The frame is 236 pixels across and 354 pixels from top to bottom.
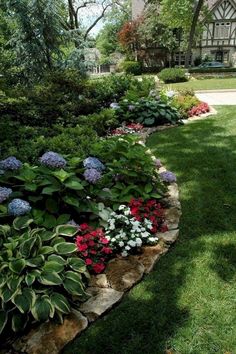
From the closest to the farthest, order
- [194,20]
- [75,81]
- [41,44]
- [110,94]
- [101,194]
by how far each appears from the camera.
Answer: [101,194] < [75,81] < [110,94] < [41,44] < [194,20]

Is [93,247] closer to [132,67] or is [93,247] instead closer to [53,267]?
[53,267]

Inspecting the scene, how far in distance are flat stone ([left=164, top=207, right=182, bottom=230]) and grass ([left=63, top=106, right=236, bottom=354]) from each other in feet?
0.25

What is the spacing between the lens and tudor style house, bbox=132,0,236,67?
40.4 metres

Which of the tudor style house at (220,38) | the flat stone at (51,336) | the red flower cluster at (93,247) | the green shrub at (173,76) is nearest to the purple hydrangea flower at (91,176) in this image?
the red flower cluster at (93,247)

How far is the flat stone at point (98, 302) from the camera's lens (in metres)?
2.60

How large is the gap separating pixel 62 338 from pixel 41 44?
10.5 meters

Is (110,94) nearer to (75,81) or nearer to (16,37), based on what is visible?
(75,81)

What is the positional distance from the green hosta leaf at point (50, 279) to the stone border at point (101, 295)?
1.00ft

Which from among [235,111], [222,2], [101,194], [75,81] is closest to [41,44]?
[75,81]

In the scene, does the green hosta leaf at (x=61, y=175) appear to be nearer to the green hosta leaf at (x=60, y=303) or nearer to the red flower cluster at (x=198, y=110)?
the green hosta leaf at (x=60, y=303)

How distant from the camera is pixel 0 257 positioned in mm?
2564

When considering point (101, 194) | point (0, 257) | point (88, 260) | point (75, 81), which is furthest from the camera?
point (75, 81)

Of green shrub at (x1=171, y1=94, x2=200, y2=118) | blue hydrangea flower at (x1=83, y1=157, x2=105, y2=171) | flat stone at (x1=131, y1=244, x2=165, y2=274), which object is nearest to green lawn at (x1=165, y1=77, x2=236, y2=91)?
green shrub at (x1=171, y1=94, x2=200, y2=118)

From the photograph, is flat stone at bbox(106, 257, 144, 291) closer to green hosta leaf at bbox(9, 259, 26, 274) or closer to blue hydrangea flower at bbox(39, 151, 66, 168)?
green hosta leaf at bbox(9, 259, 26, 274)
